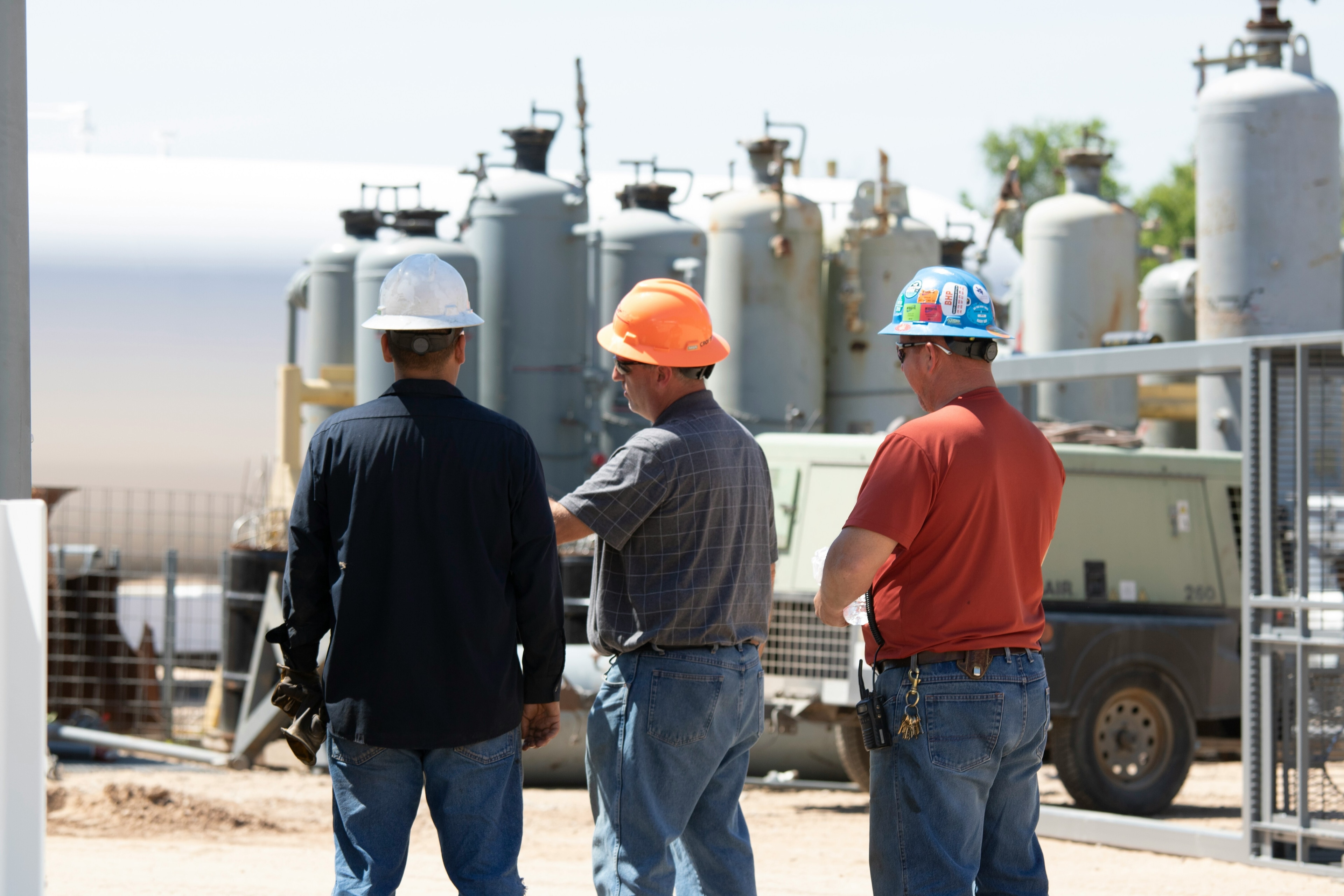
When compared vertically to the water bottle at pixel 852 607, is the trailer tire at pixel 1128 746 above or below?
below

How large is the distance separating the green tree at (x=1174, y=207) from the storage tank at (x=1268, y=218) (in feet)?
115

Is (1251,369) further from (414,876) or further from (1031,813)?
(414,876)

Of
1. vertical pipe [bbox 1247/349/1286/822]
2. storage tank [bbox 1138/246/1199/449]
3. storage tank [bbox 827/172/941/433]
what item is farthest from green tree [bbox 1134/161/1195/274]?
vertical pipe [bbox 1247/349/1286/822]

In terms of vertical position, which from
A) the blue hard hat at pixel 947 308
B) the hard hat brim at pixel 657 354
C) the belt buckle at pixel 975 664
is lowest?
the belt buckle at pixel 975 664

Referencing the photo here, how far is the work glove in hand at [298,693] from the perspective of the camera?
12.1ft

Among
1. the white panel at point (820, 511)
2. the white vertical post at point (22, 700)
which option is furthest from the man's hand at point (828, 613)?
the white panel at point (820, 511)

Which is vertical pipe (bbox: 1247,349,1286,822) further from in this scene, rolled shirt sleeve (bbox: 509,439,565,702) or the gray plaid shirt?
rolled shirt sleeve (bbox: 509,439,565,702)

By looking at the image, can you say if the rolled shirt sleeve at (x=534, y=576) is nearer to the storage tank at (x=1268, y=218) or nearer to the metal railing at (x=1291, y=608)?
the metal railing at (x=1291, y=608)

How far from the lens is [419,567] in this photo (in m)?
3.59

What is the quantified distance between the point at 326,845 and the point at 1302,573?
483 cm

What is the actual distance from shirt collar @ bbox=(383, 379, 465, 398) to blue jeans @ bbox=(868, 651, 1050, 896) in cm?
131

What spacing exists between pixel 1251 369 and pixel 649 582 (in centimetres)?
425

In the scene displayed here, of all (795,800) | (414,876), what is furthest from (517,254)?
(414,876)

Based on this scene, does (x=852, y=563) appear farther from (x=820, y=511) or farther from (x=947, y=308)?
(x=820, y=511)
